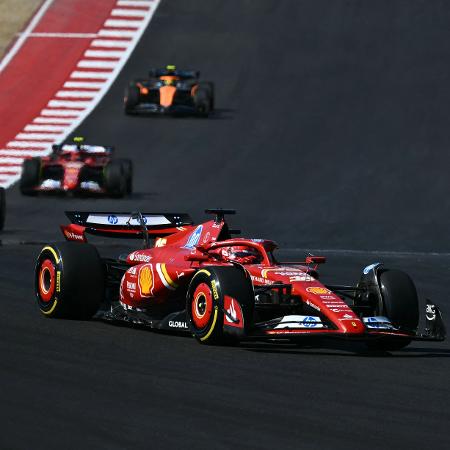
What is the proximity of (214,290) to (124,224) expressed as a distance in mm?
3154

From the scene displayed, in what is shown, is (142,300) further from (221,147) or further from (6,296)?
(221,147)

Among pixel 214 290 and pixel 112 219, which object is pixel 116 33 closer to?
pixel 112 219

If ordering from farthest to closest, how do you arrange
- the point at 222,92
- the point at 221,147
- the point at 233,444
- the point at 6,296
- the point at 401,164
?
the point at 222,92 < the point at 221,147 < the point at 401,164 < the point at 6,296 < the point at 233,444

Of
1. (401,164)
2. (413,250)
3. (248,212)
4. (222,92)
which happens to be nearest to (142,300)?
(413,250)

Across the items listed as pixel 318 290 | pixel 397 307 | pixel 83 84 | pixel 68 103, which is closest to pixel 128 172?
pixel 68 103

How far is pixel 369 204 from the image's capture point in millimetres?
29062

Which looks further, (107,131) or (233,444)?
(107,131)

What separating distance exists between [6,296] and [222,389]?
643cm

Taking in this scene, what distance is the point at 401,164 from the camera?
32.6m

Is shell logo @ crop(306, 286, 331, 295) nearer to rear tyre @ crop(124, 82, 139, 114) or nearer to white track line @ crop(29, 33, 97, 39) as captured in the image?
rear tyre @ crop(124, 82, 139, 114)

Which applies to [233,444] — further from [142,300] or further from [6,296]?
[6,296]

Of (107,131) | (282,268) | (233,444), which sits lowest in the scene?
(233,444)

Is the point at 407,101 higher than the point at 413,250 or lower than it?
higher

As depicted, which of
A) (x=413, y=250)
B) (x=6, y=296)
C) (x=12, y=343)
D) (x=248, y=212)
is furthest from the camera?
(x=248, y=212)
